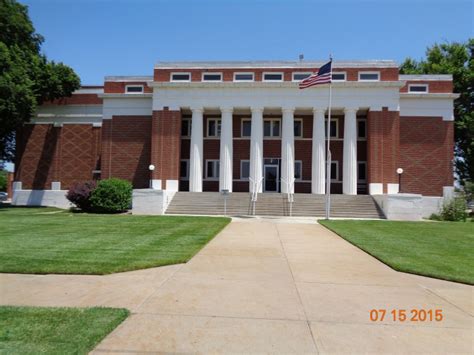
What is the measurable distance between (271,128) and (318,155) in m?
5.66

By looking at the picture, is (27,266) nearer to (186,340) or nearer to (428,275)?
(186,340)

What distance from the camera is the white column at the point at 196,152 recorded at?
2905 centimetres

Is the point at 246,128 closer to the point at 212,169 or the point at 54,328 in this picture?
the point at 212,169

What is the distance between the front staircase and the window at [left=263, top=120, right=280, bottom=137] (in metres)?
7.54

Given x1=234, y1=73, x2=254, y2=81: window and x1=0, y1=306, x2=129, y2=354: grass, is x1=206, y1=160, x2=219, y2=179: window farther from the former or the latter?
x1=0, y1=306, x2=129, y2=354: grass

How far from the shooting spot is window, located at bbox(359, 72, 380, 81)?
94.8ft

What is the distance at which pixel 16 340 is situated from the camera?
365 centimetres

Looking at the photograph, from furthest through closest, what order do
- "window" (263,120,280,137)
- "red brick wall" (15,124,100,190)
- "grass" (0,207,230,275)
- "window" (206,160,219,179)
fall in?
"red brick wall" (15,124,100,190), "window" (206,160,219,179), "window" (263,120,280,137), "grass" (0,207,230,275)

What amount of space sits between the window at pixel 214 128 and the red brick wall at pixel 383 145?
1326cm

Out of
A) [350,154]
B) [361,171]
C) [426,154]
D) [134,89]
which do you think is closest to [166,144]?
[134,89]

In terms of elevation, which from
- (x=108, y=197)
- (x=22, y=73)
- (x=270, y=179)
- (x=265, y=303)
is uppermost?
(x=22, y=73)

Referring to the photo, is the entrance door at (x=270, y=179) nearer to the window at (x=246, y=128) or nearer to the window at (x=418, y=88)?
the window at (x=246, y=128)

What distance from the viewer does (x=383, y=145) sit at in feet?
92.0

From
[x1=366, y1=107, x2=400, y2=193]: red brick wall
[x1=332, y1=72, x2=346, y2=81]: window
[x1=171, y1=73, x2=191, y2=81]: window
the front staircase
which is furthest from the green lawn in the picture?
[x1=171, y1=73, x2=191, y2=81]: window
